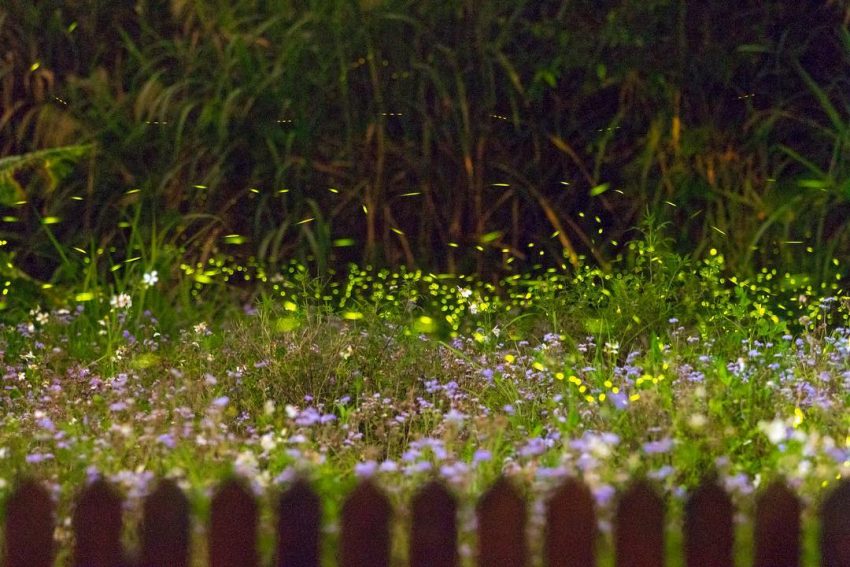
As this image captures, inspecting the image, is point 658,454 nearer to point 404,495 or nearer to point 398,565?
point 404,495

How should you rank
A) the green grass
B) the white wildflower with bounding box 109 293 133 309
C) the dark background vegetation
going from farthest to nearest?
Answer: the dark background vegetation → the white wildflower with bounding box 109 293 133 309 → the green grass

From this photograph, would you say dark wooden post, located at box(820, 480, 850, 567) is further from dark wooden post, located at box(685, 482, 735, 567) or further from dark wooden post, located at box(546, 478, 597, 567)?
dark wooden post, located at box(546, 478, 597, 567)

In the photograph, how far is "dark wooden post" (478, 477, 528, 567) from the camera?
222cm

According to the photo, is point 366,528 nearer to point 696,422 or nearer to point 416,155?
point 696,422

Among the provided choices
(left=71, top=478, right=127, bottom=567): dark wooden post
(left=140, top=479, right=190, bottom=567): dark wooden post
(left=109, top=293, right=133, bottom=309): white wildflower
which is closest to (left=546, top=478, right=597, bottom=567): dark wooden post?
(left=140, top=479, right=190, bottom=567): dark wooden post

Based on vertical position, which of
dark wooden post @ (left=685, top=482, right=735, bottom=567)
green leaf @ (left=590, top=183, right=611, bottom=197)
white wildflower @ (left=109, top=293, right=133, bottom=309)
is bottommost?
white wildflower @ (left=109, top=293, right=133, bottom=309)

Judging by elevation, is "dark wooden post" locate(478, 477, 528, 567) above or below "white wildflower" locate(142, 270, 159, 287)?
above

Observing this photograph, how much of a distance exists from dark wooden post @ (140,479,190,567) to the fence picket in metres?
0.06

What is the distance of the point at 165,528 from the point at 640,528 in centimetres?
92

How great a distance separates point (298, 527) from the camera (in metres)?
2.26

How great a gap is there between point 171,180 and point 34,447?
2.42 metres

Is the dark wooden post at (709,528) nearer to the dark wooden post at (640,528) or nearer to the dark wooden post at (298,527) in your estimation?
the dark wooden post at (640,528)

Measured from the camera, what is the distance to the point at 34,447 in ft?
13.1

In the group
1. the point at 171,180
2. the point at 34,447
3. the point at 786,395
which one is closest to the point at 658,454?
the point at 786,395
